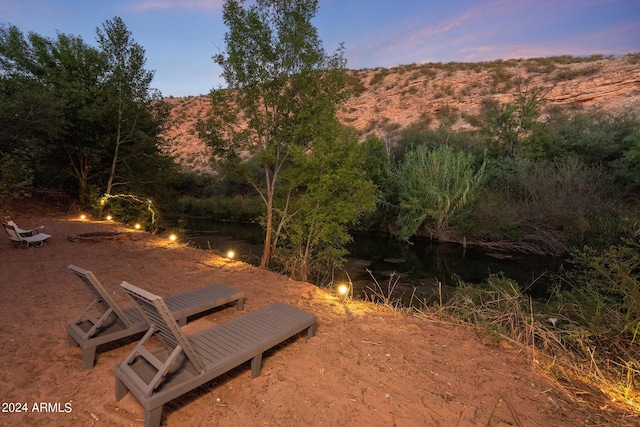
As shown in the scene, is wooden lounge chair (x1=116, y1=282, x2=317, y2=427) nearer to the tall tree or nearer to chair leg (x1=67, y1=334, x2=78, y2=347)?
chair leg (x1=67, y1=334, x2=78, y2=347)

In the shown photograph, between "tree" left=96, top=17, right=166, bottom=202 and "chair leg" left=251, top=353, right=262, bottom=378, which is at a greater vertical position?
"tree" left=96, top=17, right=166, bottom=202

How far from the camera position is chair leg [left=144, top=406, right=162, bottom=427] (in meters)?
2.03

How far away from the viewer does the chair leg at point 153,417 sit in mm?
2033

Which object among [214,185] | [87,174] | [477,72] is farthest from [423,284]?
[477,72]

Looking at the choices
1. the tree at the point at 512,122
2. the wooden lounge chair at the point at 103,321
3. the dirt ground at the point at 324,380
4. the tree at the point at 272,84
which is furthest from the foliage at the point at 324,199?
the tree at the point at 512,122

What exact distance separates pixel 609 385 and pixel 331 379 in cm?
270

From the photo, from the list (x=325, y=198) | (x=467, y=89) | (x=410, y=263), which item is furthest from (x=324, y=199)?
(x=467, y=89)

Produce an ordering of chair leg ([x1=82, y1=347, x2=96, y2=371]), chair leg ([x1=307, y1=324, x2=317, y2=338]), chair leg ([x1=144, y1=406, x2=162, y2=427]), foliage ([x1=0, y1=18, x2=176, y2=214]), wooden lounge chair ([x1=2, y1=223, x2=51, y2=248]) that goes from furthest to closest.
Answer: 1. foliage ([x1=0, y1=18, x2=176, y2=214])
2. wooden lounge chair ([x1=2, y1=223, x2=51, y2=248])
3. chair leg ([x1=307, y1=324, x2=317, y2=338])
4. chair leg ([x1=82, y1=347, x2=96, y2=371])
5. chair leg ([x1=144, y1=406, x2=162, y2=427])

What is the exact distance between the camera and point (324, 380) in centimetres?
277

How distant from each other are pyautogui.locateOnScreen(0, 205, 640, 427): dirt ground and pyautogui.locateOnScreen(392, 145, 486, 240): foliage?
13.0 meters

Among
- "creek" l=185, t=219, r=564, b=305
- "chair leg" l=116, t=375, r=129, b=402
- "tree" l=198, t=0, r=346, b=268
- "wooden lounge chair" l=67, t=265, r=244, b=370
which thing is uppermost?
"tree" l=198, t=0, r=346, b=268

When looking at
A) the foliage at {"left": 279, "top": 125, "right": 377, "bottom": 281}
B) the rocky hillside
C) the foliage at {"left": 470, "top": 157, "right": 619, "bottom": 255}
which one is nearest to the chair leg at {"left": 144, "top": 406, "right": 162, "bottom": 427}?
the foliage at {"left": 279, "top": 125, "right": 377, "bottom": 281}

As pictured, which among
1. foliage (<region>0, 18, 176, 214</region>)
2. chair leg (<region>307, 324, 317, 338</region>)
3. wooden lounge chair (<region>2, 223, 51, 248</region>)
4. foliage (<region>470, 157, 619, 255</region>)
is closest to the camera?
chair leg (<region>307, 324, 317, 338</region>)

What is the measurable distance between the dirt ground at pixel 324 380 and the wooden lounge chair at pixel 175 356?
0.26 meters
